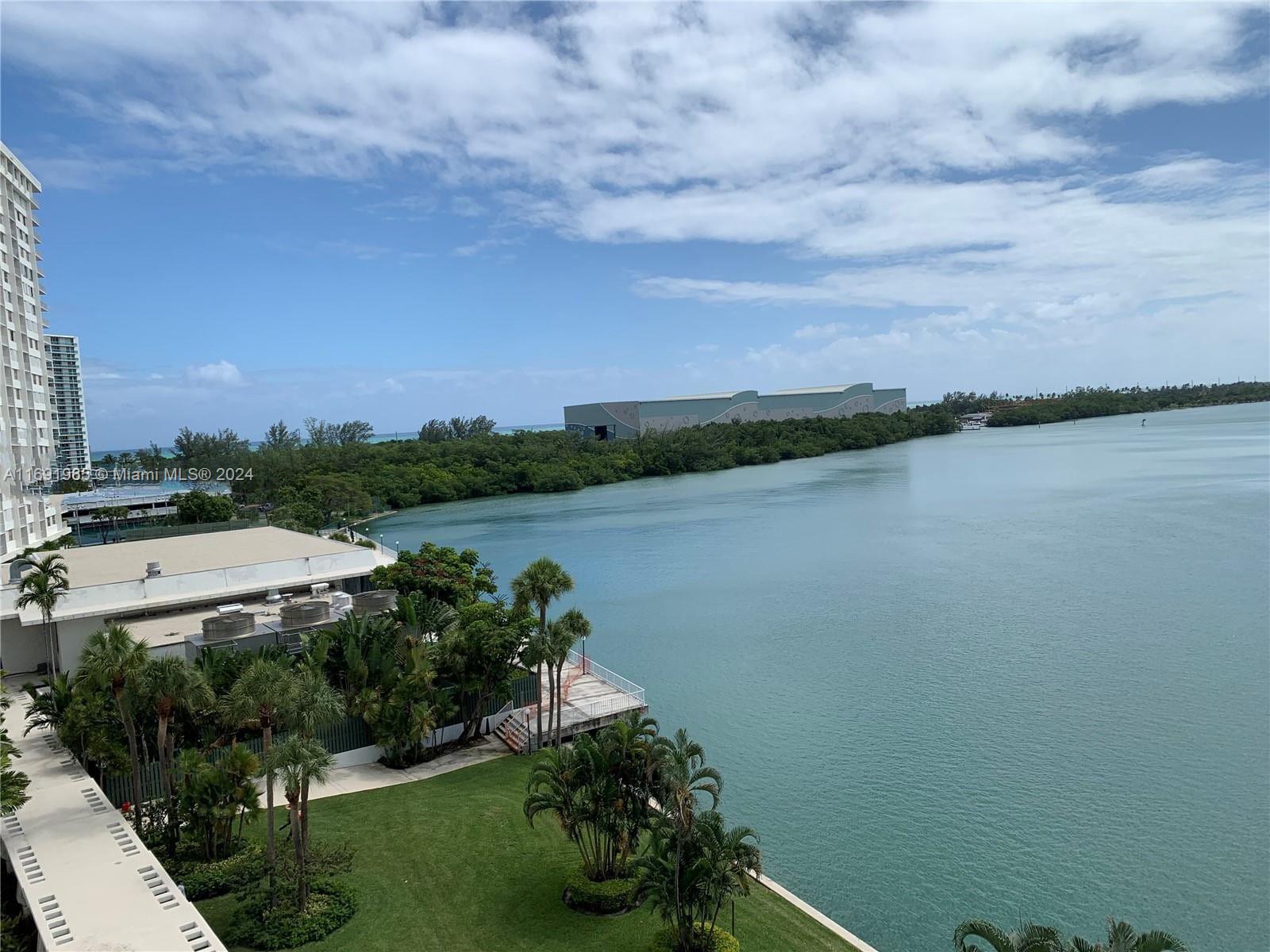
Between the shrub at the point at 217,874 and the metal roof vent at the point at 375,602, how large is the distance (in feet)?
34.9

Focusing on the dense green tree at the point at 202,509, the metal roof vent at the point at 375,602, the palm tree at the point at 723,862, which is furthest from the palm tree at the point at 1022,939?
the dense green tree at the point at 202,509

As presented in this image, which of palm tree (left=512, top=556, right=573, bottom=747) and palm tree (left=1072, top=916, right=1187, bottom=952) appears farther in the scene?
palm tree (left=512, top=556, right=573, bottom=747)

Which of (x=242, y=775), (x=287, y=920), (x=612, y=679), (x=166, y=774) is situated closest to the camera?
(x=287, y=920)

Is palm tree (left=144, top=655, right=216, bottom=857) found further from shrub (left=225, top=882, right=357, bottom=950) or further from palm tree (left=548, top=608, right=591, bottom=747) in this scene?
palm tree (left=548, top=608, right=591, bottom=747)

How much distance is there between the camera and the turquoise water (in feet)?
54.9

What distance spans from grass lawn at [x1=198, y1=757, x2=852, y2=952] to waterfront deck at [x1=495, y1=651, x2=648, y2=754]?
3.09m

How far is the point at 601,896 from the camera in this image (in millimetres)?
15172

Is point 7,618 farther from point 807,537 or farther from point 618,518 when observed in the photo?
point 618,518

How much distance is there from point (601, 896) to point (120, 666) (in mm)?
10707

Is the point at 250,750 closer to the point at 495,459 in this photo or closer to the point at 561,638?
the point at 561,638

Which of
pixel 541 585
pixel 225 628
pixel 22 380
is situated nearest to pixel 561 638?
pixel 541 585

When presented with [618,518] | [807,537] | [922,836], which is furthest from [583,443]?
[922,836]

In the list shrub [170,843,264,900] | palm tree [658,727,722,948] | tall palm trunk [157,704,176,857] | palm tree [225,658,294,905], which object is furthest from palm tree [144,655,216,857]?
palm tree [658,727,722,948]

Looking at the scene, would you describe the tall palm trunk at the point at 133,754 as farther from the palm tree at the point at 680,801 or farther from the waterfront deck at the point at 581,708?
the palm tree at the point at 680,801
